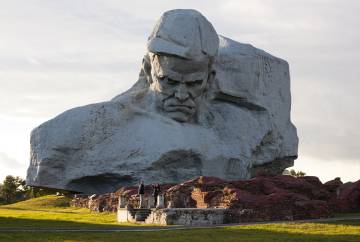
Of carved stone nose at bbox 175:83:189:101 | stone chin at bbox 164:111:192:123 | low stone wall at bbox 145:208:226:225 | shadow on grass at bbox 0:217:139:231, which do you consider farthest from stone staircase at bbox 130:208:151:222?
stone chin at bbox 164:111:192:123

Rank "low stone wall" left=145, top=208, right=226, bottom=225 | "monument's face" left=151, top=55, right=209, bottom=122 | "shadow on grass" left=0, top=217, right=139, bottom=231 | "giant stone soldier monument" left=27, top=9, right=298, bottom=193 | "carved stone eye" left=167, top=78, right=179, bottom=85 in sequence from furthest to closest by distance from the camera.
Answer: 1. "carved stone eye" left=167, top=78, right=179, bottom=85
2. "monument's face" left=151, top=55, right=209, bottom=122
3. "giant stone soldier monument" left=27, top=9, right=298, bottom=193
4. "low stone wall" left=145, top=208, right=226, bottom=225
5. "shadow on grass" left=0, top=217, right=139, bottom=231

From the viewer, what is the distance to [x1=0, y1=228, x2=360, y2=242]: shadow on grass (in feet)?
65.9

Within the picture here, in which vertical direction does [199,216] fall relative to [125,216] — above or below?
below

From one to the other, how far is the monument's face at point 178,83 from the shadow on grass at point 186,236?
2308cm

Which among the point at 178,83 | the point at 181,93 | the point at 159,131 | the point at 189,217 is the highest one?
the point at 178,83

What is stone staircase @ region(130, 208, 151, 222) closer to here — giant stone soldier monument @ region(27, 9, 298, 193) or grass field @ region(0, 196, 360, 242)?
grass field @ region(0, 196, 360, 242)

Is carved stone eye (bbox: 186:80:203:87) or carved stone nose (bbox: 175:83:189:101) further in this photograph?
carved stone eye (bbox: 186:80:203:87)

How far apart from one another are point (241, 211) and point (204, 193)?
388 cm

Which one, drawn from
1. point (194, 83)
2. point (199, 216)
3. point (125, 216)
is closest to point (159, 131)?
point (194, 83)

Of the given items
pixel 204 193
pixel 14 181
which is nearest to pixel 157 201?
pixel 204 193

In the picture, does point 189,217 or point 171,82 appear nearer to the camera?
point 189,217

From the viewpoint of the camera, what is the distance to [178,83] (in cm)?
4591

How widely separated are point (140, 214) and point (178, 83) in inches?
697

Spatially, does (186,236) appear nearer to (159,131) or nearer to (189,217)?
(189,217)
